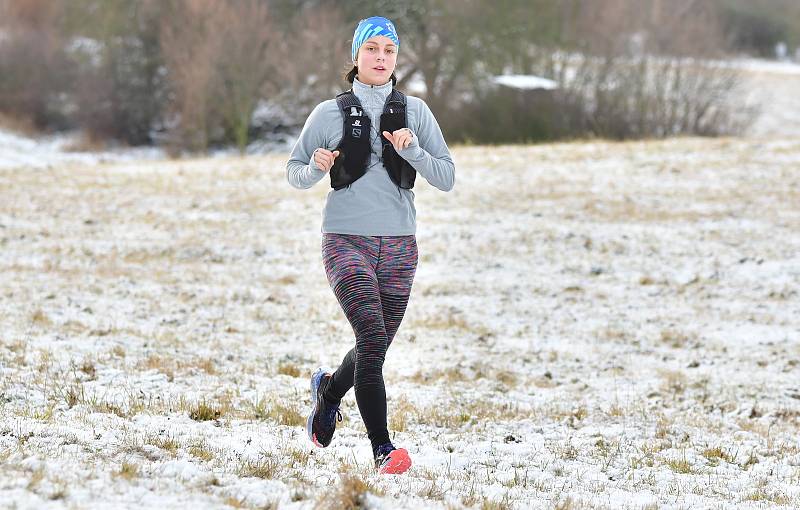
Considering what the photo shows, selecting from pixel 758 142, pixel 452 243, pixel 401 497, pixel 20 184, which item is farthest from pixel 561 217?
pixel 401 497

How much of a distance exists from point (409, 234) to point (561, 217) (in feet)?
43.3

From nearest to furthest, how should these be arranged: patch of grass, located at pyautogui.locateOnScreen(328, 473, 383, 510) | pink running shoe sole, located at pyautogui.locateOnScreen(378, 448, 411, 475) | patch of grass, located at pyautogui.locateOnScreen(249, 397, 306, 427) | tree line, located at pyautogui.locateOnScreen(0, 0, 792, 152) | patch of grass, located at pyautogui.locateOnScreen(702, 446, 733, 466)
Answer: patch of grass, located at pyautogui.locateOnScreen(328, 473, 383, 510) < pink running shoe sole, located at pyautogui.locateOnScreen(378, 448, 411, 475) < patch of grass, located at pyautogui.locateOnScreen(702, 446, 733, 466) < patch of grass, located at pyautogui.locateOnScreen(249, 397, 306, 427) < tree line, located at pyautogui.locateOnScreen(0, 0, 792, 152)

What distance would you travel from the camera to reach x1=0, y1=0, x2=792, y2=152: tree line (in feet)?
124

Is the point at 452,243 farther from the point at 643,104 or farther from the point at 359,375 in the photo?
the point at 643,104

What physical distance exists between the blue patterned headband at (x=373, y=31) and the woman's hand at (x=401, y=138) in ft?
1.78

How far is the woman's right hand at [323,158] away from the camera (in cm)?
480

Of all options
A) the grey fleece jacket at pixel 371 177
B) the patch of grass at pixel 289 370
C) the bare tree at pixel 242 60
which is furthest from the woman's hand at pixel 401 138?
the bare tree at pixel 242 60

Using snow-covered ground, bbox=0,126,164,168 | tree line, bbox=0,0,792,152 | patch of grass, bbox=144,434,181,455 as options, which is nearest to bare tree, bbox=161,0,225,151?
tree line, bbox=0,0,792,152

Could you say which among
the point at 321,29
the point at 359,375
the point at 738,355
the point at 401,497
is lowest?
the point at 738,355

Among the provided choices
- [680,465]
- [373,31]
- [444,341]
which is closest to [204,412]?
[373,31]

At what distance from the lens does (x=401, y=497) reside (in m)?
4.24

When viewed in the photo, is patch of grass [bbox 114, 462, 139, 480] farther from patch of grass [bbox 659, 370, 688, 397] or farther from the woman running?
patch of grass [bbox 659, 370, 688, 397]

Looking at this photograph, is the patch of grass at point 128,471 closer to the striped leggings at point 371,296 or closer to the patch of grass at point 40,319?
the striped leggings at point 371,296

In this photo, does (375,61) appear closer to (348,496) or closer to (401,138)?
(401,138)
